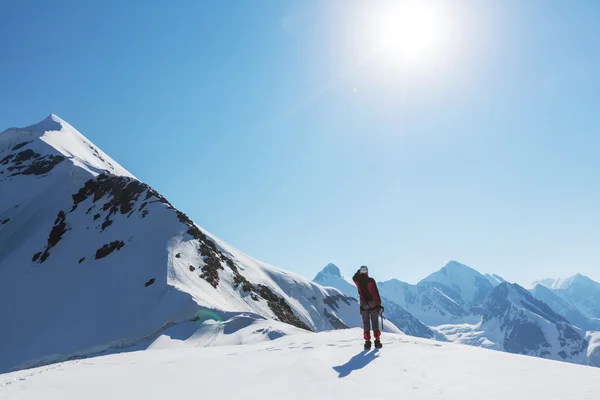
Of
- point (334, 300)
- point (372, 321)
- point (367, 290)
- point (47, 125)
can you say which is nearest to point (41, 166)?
point (47, 125)

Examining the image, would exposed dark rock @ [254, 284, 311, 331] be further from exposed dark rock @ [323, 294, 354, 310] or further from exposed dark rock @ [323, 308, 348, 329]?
exposed dark rock @ [323, 294, 354, 310]

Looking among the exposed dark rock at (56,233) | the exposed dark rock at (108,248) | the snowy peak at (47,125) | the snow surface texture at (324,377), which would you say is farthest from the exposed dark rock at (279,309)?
the snowy peak at (47,125)

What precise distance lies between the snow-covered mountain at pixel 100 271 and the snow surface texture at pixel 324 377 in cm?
1083

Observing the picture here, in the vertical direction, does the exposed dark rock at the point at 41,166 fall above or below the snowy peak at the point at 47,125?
below

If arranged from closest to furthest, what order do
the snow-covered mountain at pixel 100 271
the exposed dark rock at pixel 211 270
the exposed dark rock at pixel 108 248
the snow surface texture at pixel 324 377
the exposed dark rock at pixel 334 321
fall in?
the snow surface texture at pixel 324 377 < the snow-covered mountain at pixel 100 271 < the exposed dark rock at pixel 211 270 < the exposed dark rock at pixel 108 248 < the exposed dark rock at pixel 334 321

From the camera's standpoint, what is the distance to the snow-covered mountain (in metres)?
28.8

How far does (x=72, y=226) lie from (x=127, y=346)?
1373 inches

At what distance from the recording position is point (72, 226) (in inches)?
2078

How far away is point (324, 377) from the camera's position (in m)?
7.01

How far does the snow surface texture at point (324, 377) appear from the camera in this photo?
562 cm

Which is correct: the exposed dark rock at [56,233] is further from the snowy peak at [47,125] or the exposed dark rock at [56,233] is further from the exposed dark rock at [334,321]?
the exposed dark rock at [334,321]

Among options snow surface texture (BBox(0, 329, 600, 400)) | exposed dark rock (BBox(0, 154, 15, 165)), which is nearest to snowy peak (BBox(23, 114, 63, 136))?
exposed dark rock (BBox(0, 154, 15, 165))

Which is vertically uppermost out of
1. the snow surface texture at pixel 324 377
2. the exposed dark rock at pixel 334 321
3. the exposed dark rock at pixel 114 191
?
the exposed dark rock at pixel 114 191

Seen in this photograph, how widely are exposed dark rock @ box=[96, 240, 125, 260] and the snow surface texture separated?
3570 cm
